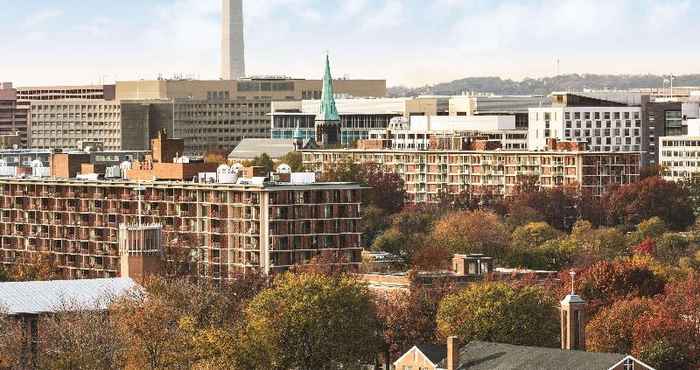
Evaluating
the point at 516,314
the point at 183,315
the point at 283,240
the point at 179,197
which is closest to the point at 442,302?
the point at 516,314

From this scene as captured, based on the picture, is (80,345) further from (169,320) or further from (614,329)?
(614,329)

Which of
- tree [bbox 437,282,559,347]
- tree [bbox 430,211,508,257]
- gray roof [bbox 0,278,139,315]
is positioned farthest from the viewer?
tree [bbox 430,211,508,257]

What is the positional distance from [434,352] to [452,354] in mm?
3699

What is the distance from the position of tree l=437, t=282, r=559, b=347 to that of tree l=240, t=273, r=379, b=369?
4394 mm

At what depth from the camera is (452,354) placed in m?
119

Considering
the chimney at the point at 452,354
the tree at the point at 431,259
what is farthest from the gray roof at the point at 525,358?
the tree at the point at 431,259

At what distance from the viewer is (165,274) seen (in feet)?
486

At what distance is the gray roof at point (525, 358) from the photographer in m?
113

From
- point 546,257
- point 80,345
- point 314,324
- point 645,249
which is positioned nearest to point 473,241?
point 546,257

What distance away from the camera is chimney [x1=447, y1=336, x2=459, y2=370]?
11850 centimetres

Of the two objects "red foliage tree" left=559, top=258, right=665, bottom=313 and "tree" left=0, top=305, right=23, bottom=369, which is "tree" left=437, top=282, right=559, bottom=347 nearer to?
"red foliage tree" left=559, top=258, right=665, bottom=313

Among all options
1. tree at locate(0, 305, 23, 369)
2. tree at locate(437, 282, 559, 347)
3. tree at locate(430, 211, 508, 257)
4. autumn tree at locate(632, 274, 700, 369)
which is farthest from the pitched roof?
tree at locate(430, 211, 508, 257)

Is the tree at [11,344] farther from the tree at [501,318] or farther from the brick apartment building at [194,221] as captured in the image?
the brick apartment building at [194,221]

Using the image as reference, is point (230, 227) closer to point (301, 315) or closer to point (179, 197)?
point (179, 197)
